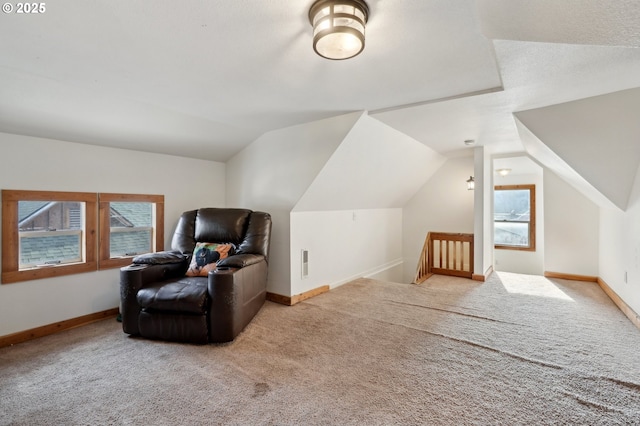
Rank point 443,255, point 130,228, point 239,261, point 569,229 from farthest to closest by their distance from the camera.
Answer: point 443,255, point 569,229, point 130,228, point 239,261

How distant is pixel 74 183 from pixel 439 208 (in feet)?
18.7

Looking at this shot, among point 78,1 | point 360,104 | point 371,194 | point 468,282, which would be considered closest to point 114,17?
point 78,1

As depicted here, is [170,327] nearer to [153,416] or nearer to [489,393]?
[153,416]

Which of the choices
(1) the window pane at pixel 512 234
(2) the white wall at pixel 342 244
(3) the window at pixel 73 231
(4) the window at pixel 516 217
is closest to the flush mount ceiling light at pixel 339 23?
(2) the white wall at pixel 342 244

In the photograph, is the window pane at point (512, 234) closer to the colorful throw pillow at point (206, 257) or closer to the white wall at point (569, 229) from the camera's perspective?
the white wall at point (569, 229)

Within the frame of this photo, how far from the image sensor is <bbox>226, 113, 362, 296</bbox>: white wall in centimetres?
321

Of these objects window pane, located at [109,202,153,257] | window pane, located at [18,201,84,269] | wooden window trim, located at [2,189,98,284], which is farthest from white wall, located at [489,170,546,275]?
window pane, located at [18,201,84,269]

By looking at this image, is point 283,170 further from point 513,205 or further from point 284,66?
point 513,205

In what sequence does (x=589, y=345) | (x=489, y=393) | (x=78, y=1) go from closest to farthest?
(x=78, y=1), (x=489, y=393), (x=589, y=345)

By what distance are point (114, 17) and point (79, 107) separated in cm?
146

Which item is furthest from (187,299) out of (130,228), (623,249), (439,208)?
(439,208)

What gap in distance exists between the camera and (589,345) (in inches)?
95.2

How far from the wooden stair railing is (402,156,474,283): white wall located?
46cm

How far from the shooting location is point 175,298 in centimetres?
247
